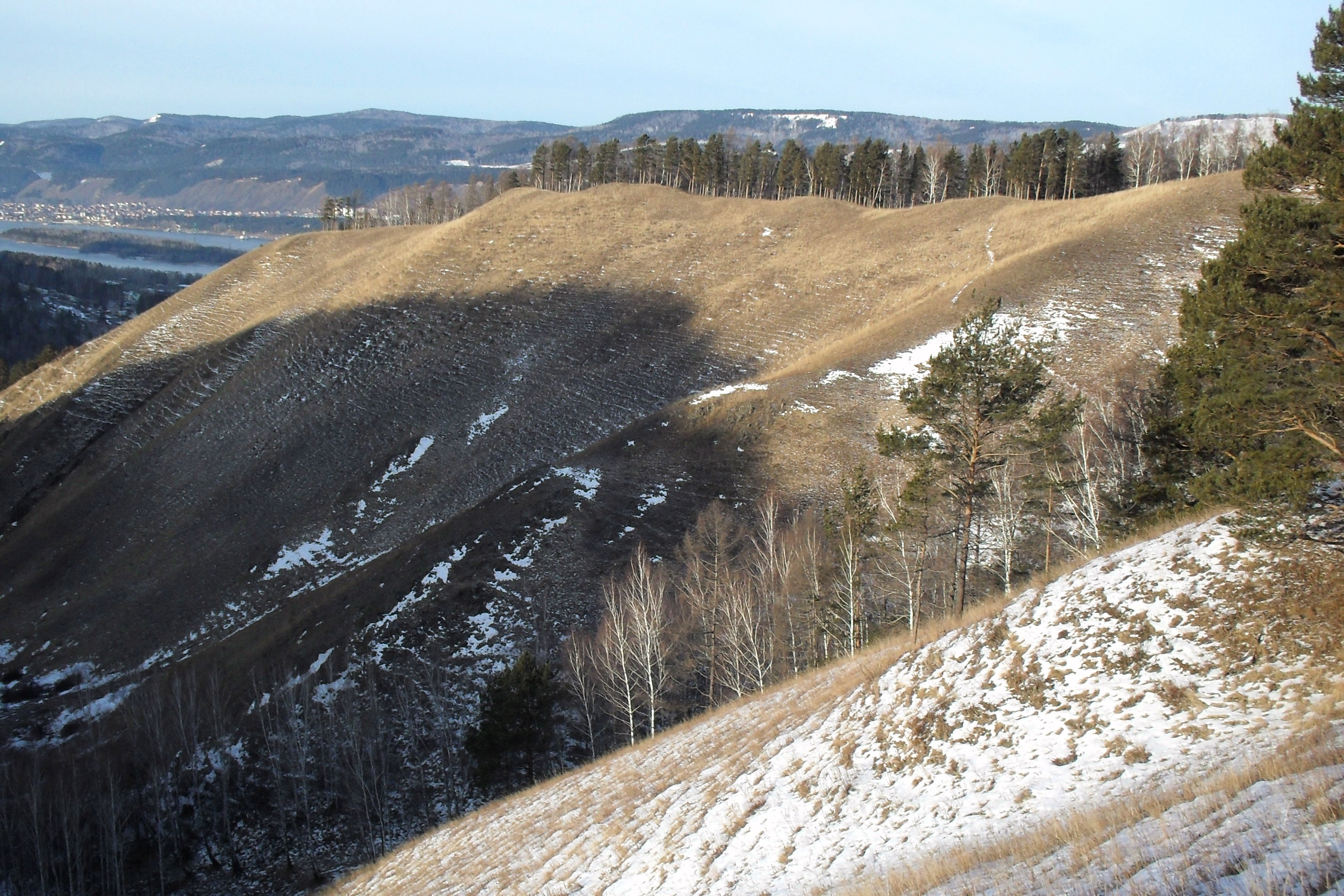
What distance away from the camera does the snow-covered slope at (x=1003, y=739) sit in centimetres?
951

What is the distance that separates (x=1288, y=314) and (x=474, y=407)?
54.2 meters

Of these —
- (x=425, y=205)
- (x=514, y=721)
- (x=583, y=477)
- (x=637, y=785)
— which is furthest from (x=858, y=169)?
(x=637, y=785)

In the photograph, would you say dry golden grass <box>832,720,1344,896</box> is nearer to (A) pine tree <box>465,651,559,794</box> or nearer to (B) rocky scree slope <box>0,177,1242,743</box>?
(A) pine tree <box>465,651,559,794</box>

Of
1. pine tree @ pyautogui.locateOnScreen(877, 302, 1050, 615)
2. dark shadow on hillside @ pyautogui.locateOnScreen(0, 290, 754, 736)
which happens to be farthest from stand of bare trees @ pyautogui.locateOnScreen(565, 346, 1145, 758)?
dark shadow on hillside @ pyautogui.locateOnScreen(0, 290, 754, 736)

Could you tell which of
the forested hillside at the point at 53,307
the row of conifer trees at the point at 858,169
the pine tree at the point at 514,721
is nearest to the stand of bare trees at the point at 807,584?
the pine tree at the point at 514,721

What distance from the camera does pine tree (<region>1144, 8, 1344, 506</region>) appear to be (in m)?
11.0

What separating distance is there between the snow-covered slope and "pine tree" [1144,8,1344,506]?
4.97ft

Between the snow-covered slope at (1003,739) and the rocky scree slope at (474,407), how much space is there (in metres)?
19.2

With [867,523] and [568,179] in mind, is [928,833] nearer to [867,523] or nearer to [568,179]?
[867,523]

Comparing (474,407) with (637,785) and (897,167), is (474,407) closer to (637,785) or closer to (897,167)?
(637,785)

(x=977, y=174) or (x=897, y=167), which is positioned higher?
(x=897, y=167)

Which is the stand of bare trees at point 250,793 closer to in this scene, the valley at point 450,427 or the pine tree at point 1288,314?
the valley at point 450,427

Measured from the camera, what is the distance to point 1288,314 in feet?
38.1

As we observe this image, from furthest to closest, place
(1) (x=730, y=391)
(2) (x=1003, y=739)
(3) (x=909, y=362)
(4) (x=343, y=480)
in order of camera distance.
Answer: (4) (x=343, y=480) → (1) (x=730, y=391) → (3) (x=909, y=362) → (2) (x=1003, y=739)
